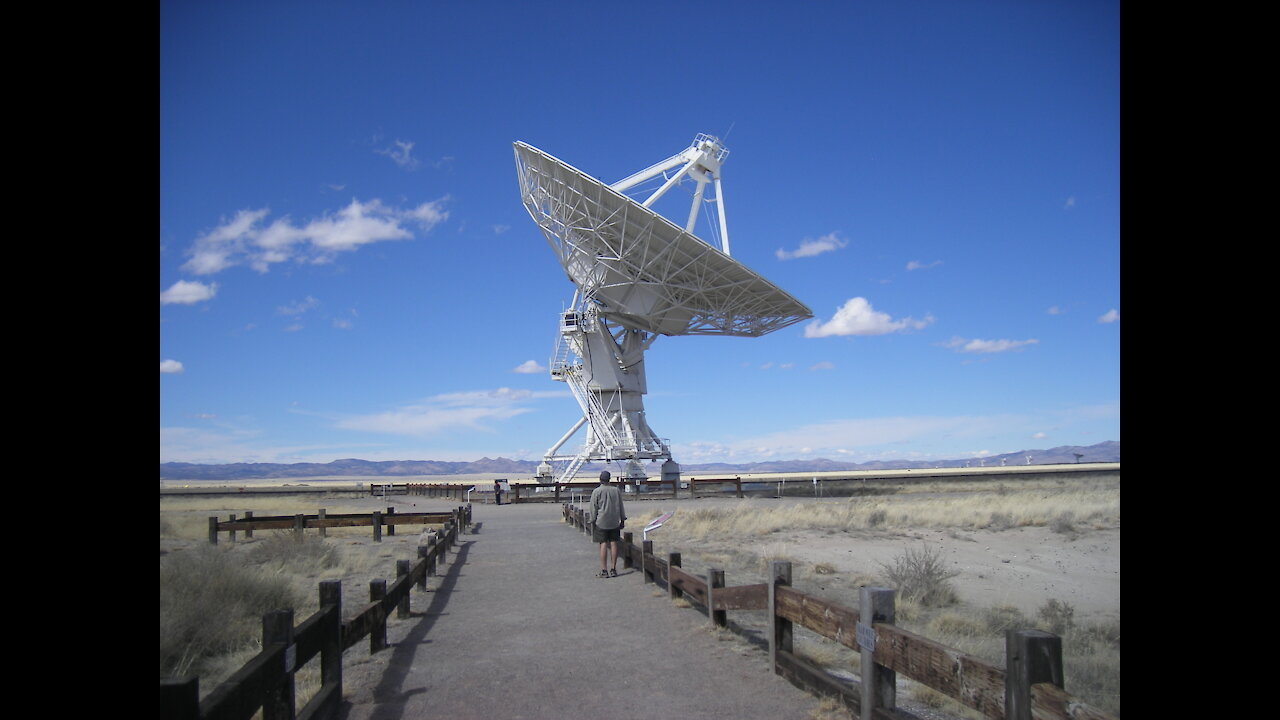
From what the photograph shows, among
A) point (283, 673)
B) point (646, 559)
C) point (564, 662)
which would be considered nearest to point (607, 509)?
point (646, 559)

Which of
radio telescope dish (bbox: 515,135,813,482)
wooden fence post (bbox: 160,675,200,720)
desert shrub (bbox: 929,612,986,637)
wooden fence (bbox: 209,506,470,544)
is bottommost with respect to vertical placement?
wooden fence (bbox: 209,506,470,544)

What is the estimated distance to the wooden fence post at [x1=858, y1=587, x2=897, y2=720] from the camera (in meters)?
4.57

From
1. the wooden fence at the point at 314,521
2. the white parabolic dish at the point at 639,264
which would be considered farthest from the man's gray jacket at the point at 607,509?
the white parabolic dish at the point at 639,264

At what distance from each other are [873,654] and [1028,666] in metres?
1.30

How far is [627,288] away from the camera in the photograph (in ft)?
112

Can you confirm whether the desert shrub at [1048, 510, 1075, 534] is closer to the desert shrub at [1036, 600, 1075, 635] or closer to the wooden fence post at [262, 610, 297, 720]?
the desert shrub at [1036, 600, 1075, 635]

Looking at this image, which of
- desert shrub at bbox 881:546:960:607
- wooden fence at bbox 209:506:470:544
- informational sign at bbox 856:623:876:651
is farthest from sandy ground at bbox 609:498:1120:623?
informational sign at bbox 856:623:876:651

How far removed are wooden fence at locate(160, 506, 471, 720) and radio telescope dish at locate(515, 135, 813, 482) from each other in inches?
931

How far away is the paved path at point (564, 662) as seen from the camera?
5.30 metres
